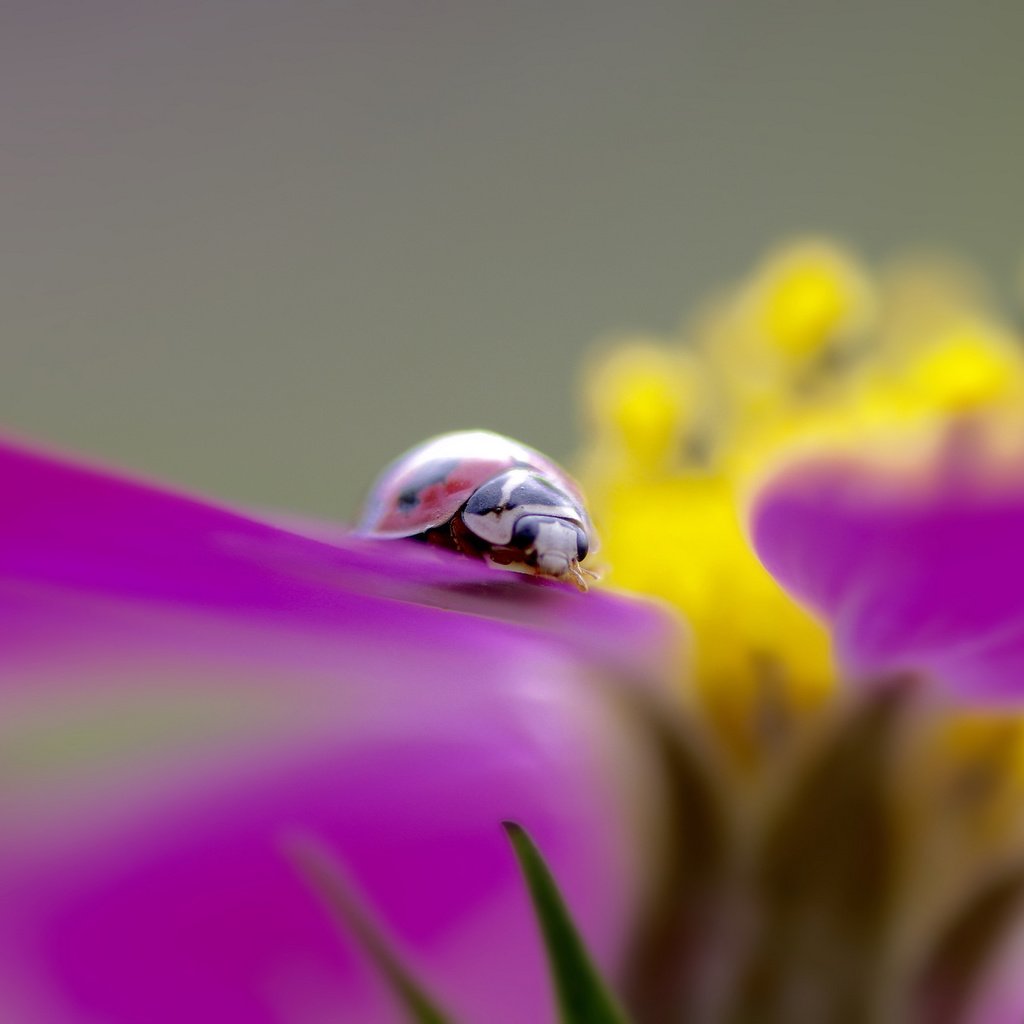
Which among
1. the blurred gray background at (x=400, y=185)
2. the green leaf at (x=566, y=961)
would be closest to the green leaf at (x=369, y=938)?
the green leaf at (x=566, y=961)

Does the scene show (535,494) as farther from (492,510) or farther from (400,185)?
(400,185)

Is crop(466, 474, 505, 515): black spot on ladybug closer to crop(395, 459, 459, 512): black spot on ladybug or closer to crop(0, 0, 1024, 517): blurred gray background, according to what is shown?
crop(395, 459, 459, 512): black spot on ladybug

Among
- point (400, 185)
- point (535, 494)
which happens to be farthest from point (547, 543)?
point (400, 185)

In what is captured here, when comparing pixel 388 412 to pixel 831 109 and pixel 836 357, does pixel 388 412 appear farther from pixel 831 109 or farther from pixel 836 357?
pixel 836 357

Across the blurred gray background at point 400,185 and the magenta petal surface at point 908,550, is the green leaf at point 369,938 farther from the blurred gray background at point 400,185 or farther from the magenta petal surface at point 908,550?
the blurred gray background at point 400,185

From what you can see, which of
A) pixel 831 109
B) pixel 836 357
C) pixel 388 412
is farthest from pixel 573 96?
pixel 836 357

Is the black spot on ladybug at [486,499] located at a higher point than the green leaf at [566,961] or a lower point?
higher

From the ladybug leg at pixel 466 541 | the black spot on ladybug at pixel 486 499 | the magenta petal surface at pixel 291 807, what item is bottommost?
the magenta petal surface at pixel 291 807
